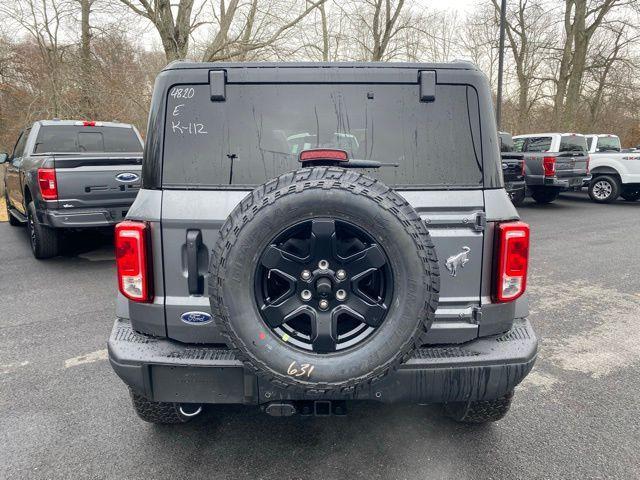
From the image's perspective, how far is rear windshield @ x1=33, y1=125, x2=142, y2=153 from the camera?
7.32 m

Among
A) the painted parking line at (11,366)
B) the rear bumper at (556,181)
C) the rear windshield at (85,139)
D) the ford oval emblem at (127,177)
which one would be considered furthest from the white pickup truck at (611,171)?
the painted parking line at (11,366)

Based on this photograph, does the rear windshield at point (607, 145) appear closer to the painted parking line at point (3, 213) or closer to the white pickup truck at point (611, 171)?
the white pickup truck at point (611, 171)

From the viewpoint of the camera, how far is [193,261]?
7.11 feet

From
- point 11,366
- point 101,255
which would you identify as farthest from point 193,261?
point 101,255

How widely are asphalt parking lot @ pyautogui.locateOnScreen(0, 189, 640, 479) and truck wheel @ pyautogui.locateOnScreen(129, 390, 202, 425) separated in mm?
115

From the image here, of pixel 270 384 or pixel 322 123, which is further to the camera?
pixel 322 123

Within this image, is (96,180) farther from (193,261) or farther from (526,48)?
(526,48)

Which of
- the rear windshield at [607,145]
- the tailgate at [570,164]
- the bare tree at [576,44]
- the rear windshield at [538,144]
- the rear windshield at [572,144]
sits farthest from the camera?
the bare tree at [576,44]

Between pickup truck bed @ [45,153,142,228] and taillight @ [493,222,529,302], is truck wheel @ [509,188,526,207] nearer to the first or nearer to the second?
pickup truck bed @ [45,153,142,228]

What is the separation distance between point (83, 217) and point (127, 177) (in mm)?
742

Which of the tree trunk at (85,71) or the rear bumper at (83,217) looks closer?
the rear bumper at (83,217)

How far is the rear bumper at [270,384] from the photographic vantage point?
213 centimetres

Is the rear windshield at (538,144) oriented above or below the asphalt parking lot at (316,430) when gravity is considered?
above

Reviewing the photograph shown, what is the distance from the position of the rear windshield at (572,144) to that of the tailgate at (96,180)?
436 inches
